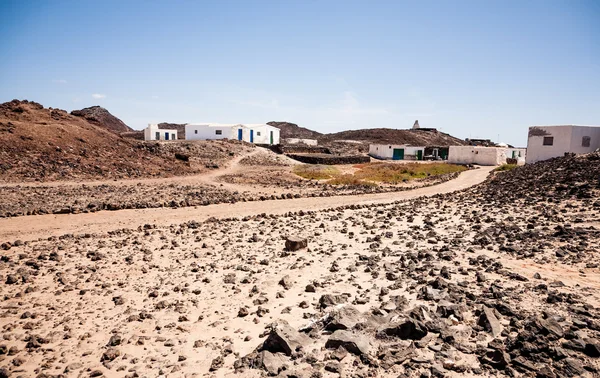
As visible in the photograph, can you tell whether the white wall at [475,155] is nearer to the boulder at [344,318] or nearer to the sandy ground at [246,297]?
the sandy ground at [246,297]

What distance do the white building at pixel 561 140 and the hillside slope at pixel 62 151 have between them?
126ft

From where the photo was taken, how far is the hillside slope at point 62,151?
32.5 metres

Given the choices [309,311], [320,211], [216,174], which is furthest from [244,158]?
[309,311]

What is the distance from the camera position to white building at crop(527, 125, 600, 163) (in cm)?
3988

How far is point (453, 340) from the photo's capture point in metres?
6.77

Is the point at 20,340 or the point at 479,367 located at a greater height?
the point at 479,367

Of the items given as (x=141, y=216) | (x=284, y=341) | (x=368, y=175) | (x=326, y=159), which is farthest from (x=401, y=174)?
(x=284, y=341)

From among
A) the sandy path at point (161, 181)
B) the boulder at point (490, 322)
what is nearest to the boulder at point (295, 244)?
the boulder at point (490, 322)

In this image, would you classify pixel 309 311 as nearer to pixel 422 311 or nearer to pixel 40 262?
pixel 422 311

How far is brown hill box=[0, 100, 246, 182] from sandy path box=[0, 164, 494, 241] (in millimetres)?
15852

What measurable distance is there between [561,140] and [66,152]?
1964 inches

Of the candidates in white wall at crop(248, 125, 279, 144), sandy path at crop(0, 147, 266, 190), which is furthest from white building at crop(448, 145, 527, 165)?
white wall at crop(248, 125, 279, 144)

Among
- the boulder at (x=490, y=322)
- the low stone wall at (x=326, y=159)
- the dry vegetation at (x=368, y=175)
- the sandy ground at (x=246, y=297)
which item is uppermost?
the low stone wall at (x=326, y=159)

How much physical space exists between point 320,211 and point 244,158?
111 ft
